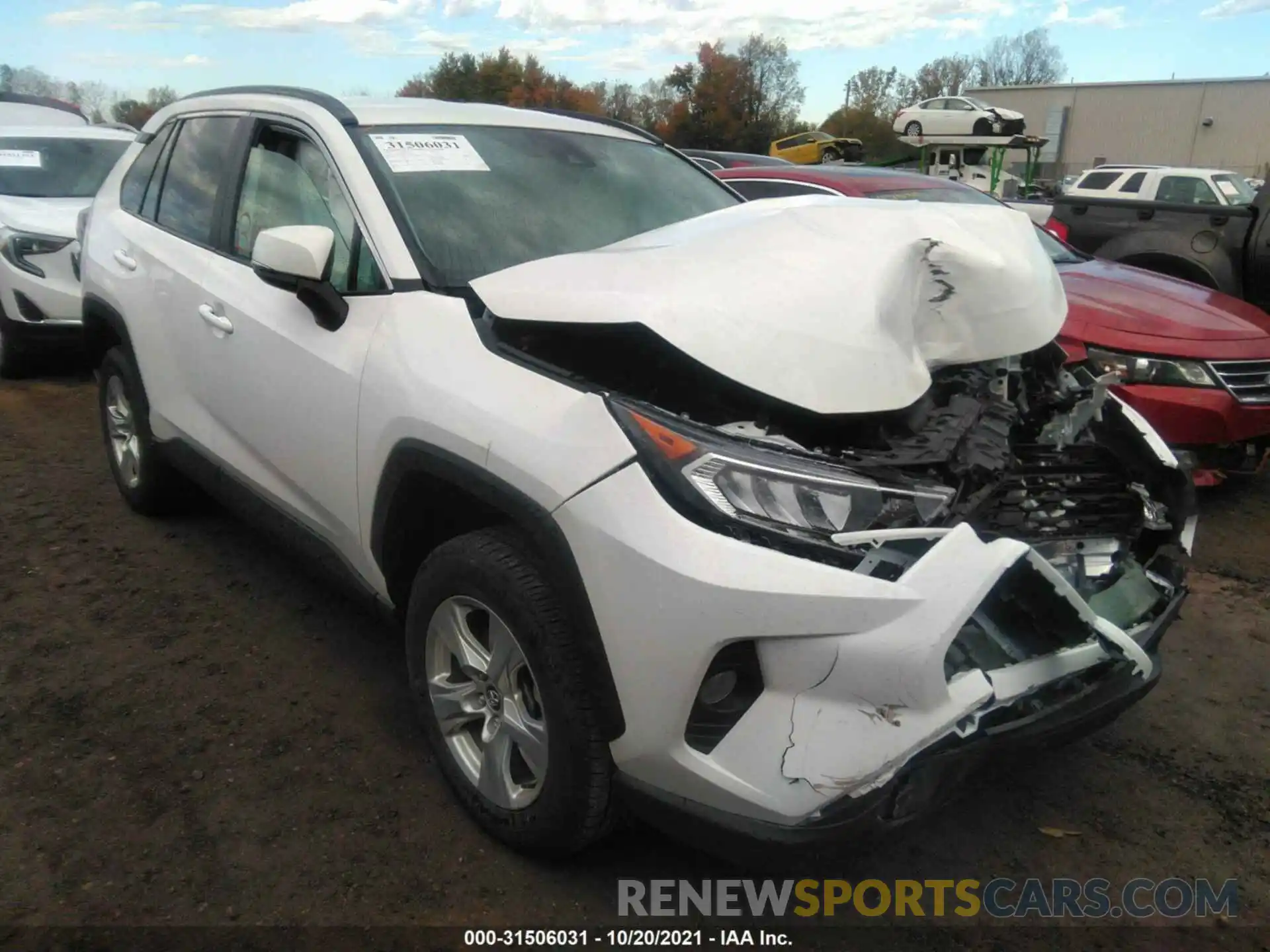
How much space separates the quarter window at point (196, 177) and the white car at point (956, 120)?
31.3 m

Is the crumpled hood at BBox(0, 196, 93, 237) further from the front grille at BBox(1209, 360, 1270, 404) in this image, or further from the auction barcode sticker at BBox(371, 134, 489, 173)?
the front grille at BBox(1209, 360, 1270, 404)

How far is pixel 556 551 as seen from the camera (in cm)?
204

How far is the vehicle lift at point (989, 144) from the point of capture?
28.5 metres

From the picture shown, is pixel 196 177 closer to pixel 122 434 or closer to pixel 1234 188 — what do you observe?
pixel 122 434

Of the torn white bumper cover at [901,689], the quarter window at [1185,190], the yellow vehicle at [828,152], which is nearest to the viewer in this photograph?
the torn white bumper cover at [901,689]

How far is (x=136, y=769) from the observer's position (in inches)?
110

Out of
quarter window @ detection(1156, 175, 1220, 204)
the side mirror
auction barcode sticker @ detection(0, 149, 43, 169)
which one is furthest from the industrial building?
the side mirror

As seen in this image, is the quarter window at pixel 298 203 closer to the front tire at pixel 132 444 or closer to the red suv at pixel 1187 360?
the front tire at pixel 132 444

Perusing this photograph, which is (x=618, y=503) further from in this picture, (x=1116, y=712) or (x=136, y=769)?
(x=136, y=769)

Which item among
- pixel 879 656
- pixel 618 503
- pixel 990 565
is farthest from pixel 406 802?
pixel 990 565

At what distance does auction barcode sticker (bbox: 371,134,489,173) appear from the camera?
9.67ft

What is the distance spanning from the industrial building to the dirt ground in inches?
2117

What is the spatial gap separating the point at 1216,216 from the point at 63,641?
822 centimetres

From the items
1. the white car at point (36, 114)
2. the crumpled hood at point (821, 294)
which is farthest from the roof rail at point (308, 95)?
the white car at point (36, 114)
